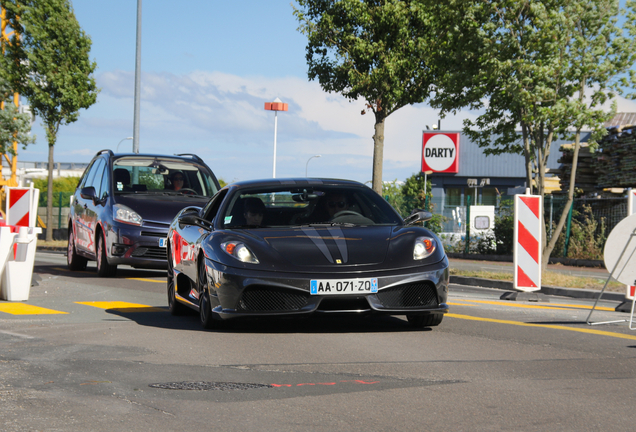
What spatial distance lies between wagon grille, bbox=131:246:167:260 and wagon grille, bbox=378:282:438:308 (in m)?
7.15

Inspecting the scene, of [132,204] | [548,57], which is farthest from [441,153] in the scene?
[132,204]

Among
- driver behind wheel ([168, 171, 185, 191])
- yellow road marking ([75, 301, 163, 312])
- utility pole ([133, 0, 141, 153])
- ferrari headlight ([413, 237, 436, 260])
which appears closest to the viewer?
ferrari headlight ([413, 237, 436, 260])

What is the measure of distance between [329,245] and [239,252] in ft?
2.49

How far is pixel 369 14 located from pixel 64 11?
Result: 43.3 ft

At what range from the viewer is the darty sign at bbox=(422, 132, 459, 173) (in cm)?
7212

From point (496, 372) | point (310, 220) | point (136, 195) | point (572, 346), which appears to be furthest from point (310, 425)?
point (136, 195)

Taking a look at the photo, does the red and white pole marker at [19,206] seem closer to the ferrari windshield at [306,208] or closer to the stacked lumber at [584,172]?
the ferrari windshield at [306,208]

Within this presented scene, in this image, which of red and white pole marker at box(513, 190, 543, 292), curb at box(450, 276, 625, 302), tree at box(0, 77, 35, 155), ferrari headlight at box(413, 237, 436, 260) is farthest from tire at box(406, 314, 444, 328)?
tree at box(0, 77, 35, 155)

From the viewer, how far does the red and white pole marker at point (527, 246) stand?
12.3 metres

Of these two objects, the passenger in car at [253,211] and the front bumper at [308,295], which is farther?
the passenger in car at [253,211]

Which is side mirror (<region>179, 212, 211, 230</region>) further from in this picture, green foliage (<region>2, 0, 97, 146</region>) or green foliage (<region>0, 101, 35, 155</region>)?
green foliage (<region>0, 101, 35, 155</region>)

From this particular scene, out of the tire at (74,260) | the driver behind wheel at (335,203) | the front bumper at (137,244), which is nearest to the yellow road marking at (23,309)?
the driver behind wheel at (335,203)

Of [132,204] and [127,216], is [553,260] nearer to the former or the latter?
[132,204]

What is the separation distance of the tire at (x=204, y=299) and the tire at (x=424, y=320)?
1801 millimetres
